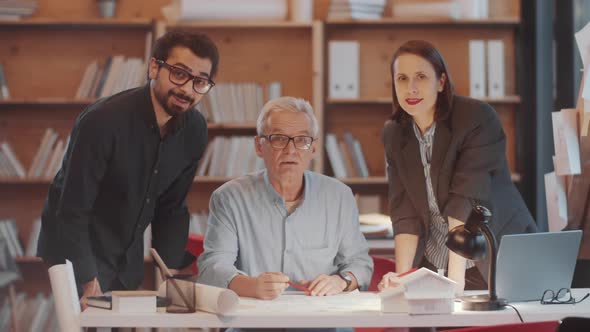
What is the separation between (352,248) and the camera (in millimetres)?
2883

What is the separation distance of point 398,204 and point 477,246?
717mm

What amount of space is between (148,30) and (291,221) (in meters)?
3.29

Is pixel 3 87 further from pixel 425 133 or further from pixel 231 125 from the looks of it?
pixel 425 133

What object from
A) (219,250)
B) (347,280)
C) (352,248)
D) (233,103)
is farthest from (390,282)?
(233,103)

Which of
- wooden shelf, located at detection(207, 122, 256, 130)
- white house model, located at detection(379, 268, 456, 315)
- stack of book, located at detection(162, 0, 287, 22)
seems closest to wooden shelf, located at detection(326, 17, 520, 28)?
stack of book, located at detection(162, 0, 287, 22)

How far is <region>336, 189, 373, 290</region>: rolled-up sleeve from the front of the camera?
283cm

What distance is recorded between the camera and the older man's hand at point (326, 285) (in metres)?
2.65

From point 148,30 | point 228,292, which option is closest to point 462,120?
point 228,292

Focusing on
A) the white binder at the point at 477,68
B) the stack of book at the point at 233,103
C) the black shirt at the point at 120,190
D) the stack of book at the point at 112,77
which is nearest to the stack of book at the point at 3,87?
the stack of book at the point at 112,77

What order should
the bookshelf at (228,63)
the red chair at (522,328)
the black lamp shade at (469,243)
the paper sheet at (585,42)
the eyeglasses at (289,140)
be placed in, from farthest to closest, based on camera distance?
1. the bookshelf at (228,63)
2. the paper sheet at (585,42)
3. the eyeglasses at (289,140)
4. the black lamp shade at (469,243)
5. the red chair at (522,328)

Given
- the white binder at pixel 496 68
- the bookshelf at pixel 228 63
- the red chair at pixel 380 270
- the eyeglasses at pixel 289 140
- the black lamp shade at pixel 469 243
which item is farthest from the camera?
the bookshelf at pixel 228 63

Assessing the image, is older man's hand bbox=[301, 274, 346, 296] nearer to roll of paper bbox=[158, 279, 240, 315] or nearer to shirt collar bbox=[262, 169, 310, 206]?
shirt collar bbox=[262, 169, 310, 206]

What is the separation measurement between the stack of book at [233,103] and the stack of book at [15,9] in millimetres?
1270

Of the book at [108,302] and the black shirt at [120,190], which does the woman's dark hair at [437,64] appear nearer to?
the black shirt at [120,190]
